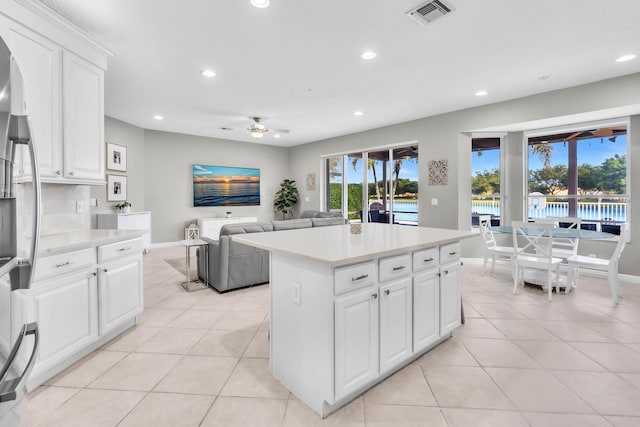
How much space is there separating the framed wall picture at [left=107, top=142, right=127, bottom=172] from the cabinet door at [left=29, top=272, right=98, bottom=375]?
430cm

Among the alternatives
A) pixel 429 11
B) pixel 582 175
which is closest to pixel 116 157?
pixel 429 11

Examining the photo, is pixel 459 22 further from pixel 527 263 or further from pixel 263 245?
pixel 527 263

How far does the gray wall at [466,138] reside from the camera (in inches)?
154

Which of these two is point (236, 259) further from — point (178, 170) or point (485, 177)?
point (485, 177)

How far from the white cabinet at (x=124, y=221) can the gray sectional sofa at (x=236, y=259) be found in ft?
5.28

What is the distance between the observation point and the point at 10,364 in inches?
31.3

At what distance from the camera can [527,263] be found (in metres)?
3.68

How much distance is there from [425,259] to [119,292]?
2.42m

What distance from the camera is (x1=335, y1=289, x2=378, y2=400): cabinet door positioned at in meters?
1.59

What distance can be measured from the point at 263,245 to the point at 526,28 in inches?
117

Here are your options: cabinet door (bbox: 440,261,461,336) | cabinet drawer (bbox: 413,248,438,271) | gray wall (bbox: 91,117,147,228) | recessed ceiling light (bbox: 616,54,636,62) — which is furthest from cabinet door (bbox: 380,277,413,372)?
gray wall (bbox: 91,117,147,228)

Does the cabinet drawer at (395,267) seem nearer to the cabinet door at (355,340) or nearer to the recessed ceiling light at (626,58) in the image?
the cabinet door at (355,340)

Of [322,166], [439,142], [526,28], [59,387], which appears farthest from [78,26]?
[322,166]

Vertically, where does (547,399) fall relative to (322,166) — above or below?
below
